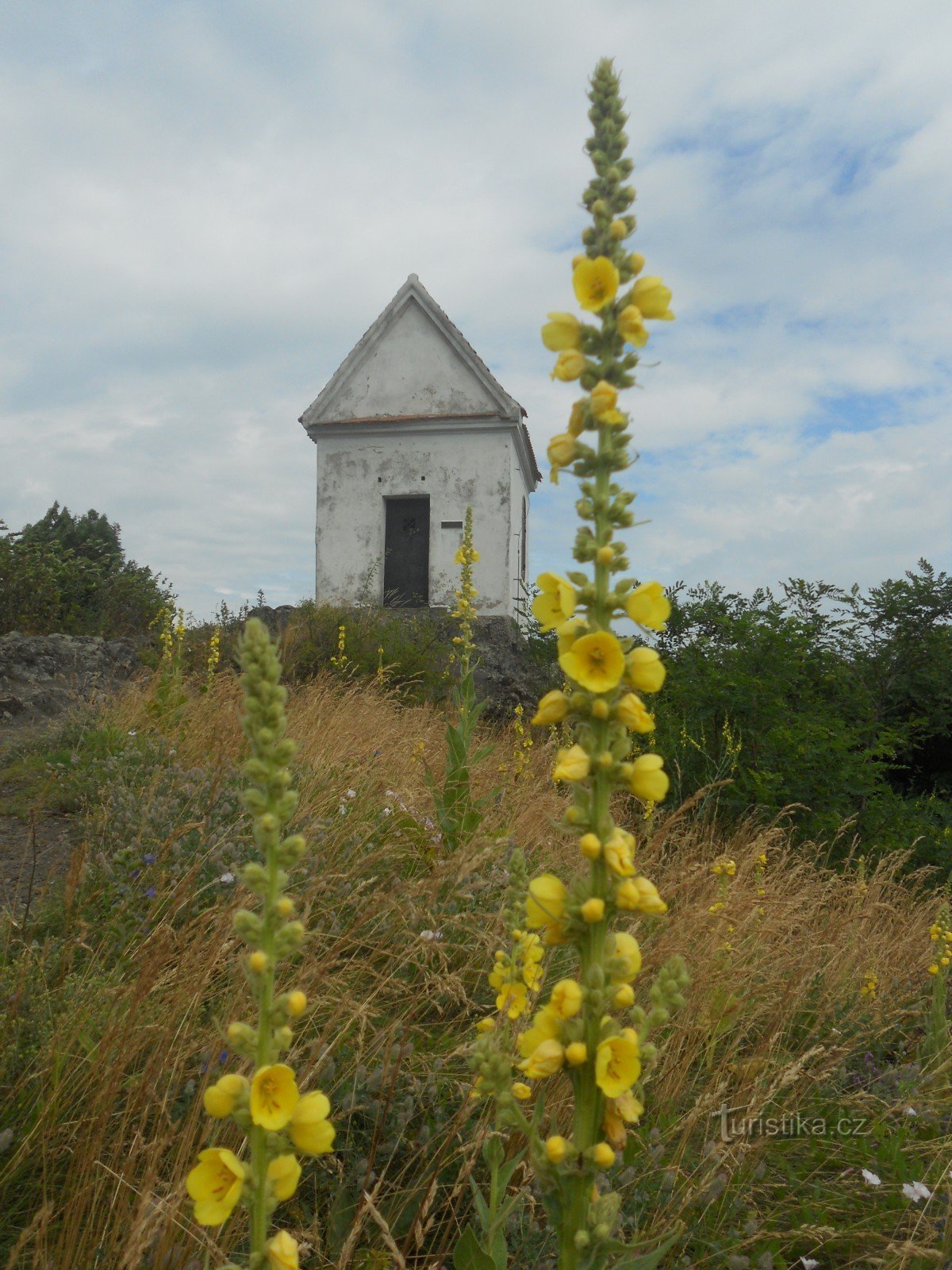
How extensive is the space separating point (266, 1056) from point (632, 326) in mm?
1317

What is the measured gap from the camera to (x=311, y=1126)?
122 centimetres

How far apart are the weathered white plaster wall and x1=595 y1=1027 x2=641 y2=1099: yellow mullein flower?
42.5ft

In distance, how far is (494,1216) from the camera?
1648mm

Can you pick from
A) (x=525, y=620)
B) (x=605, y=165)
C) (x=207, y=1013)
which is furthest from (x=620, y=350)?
(x=525, y=620)

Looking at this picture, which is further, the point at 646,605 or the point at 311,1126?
the point at 646,605

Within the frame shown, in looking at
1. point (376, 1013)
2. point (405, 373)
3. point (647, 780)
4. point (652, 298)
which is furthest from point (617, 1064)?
point (405, 373)

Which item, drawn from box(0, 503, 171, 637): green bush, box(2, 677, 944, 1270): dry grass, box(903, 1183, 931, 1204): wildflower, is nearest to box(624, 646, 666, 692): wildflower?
box(2, 677, 944, 1270): dry grass

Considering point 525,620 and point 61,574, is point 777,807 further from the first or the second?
point 61,574

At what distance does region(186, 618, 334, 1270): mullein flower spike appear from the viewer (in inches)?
47.1

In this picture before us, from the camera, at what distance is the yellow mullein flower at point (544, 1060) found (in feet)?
4.20

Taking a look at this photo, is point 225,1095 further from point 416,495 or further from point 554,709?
point 416,495

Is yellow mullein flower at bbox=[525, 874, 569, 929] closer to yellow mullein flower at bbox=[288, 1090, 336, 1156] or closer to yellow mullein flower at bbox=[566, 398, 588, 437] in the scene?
yellow mullein flower at bbox=[288, 1090, 336, 1156]

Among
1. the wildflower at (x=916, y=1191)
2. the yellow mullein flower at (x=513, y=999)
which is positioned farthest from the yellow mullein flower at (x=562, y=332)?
the wildflower at (x=916, y=1191)

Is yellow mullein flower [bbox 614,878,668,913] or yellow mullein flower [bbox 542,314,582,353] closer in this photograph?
yellow mullein flower [bbox 614,878,668,913]
